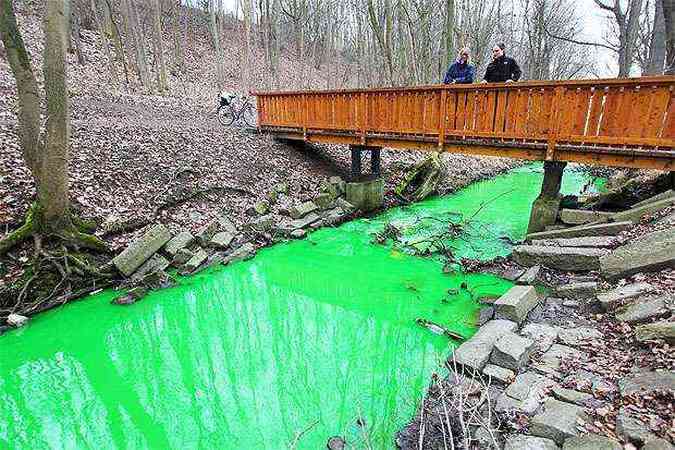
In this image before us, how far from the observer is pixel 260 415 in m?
4.21

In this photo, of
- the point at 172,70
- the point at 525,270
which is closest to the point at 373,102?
the point at 525,270

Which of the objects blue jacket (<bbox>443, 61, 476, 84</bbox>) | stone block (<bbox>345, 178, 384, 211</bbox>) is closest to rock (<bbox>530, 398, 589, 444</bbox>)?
blue jacket (<bbox>443, 61, 476, 84</bbox>)

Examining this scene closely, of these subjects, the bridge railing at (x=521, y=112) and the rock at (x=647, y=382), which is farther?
the bridge railing at (x=521, y=112)

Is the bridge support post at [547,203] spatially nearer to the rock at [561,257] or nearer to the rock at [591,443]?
the rock at [561,257]

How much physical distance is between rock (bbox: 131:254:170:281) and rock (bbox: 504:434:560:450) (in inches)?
234

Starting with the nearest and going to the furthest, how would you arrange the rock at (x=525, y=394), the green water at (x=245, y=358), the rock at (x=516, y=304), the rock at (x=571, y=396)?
the rock at (x=571, y=396) < the rock at (x=525, y=394) < the green water at (x=245, y=358) < the rock at (x=516, y=304)

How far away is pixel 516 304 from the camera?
5.25 m

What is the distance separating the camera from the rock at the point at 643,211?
6578 mm

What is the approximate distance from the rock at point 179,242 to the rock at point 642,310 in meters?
6.85

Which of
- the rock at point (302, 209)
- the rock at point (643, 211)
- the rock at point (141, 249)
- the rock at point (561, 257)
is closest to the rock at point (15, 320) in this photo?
the rock at point (141, 249)

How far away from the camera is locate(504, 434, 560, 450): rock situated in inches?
123

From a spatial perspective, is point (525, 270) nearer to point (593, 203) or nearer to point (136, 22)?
point (593, 203)

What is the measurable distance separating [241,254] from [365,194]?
4322 mm

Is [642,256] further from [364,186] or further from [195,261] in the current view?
[195,261]
